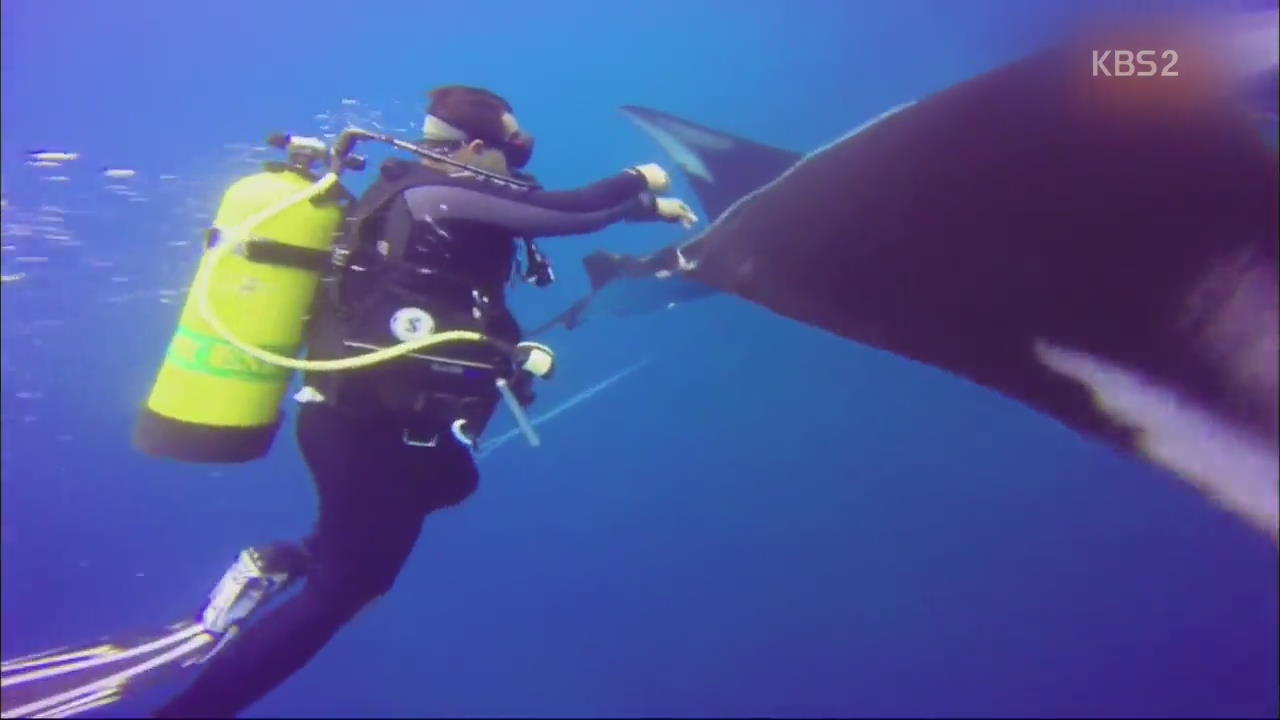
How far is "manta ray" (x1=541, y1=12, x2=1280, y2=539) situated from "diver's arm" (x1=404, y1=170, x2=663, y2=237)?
673 mm

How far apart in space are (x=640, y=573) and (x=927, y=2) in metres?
6.78

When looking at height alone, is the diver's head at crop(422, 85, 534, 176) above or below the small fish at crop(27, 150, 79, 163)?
above

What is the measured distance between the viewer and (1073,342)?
127 centimetres

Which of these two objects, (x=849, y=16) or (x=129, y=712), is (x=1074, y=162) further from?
(x=129, y=712)

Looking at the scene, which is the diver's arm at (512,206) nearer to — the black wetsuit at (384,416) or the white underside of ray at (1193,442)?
the black wetsuit at (384,416)

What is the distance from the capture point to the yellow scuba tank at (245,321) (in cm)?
216

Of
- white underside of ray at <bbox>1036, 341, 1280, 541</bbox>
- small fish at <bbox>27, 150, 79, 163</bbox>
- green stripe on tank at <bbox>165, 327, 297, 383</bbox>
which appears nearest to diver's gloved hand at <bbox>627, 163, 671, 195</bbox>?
green stripe on tank at <bbox>165, 327, 297, 383</bbox>

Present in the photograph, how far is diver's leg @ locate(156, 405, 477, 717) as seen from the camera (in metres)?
2.25

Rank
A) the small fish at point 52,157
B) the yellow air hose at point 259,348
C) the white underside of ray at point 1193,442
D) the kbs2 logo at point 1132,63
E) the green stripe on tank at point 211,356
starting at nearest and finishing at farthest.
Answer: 1. the white underside of ray at point 1193,442
2. the kbs2 logo at point 1132,63
3. the yellow air hose at point 259,348
4. the green stripe on tank at point 211,356
5. the small fish at point 52,157

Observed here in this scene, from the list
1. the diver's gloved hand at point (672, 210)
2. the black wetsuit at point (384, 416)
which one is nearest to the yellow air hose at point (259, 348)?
the black wetsuit at point (384, 416)

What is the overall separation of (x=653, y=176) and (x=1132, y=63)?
4.19 feet

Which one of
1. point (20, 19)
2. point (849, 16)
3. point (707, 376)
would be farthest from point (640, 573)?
point (20, 19)

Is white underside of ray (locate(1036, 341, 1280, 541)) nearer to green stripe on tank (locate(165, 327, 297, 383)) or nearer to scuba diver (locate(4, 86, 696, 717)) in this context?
scuba diver (locate(4, 86, 696, 717))

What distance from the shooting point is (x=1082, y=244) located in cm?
125
